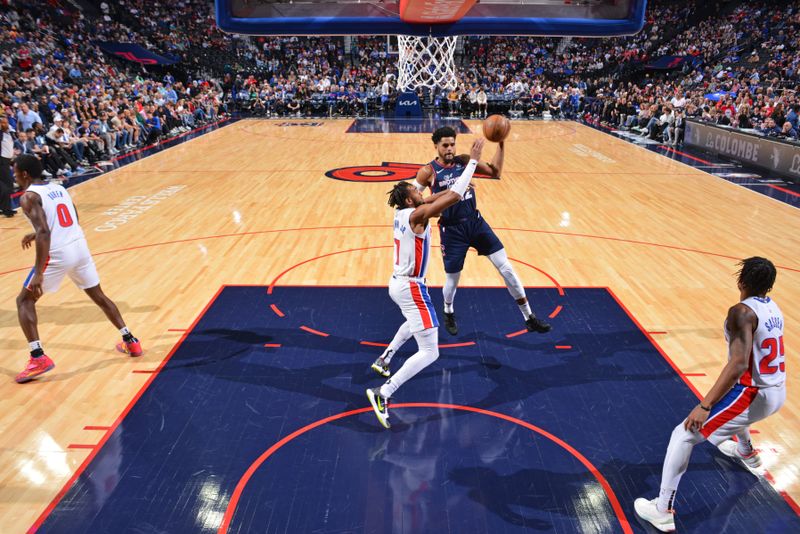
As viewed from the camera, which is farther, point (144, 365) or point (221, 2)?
point (221, 2)

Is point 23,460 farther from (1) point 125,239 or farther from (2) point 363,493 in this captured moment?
(1) point 125,239

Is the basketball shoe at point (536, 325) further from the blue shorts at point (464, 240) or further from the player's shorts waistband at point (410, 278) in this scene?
the player's shorts waistband at point (410, 278)

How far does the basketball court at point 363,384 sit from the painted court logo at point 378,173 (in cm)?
280

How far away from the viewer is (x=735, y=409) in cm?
303

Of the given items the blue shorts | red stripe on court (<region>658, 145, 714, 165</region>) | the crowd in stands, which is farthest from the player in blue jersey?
red stripe on court (<region>658, 145, 714, 165</region>)

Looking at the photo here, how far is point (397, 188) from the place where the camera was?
159 inches

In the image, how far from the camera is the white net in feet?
54.3

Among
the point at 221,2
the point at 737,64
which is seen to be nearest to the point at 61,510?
the point at 221,2

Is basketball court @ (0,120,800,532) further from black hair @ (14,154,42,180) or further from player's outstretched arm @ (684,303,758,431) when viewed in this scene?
black hair @ (14,154,42,180)

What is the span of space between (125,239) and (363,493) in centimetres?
634

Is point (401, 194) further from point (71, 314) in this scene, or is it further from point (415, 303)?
point (71, 314)

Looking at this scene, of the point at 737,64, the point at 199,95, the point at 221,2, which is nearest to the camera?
the point at 221,2

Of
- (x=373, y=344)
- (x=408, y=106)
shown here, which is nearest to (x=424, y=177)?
(x=373, y=344)

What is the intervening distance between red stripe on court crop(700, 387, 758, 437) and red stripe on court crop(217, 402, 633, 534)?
0.70 meters
